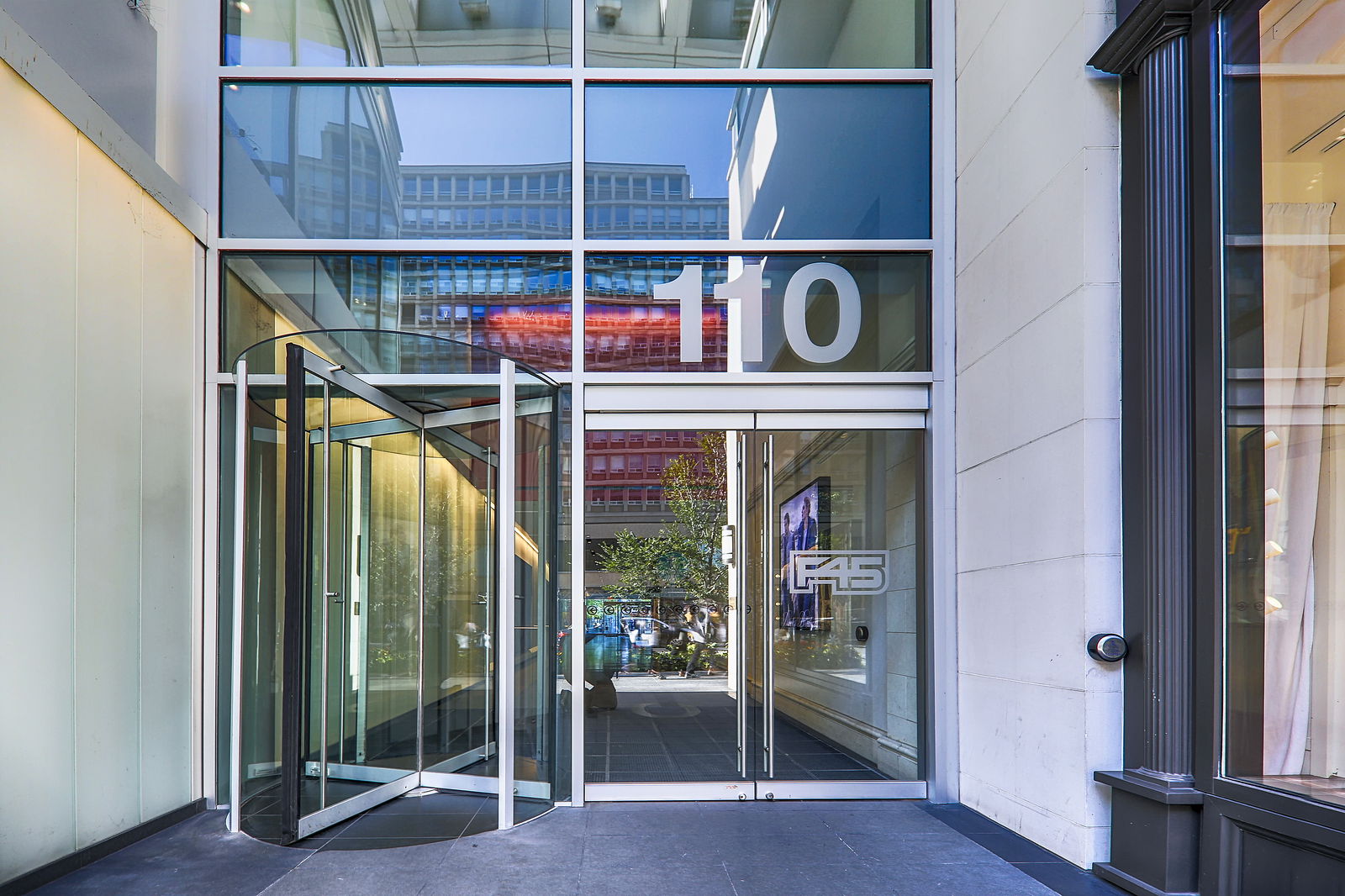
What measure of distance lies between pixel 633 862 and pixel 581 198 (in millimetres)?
3792

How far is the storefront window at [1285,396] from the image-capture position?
364cm

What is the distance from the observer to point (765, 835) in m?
5.27

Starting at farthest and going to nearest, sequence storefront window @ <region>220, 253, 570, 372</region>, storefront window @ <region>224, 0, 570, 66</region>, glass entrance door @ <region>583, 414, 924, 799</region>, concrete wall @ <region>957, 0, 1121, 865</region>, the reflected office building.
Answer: storefront window @ <region>224, 0, 570, 66</region>, storefront window @ <region>220, 253, 570, 372</region>, glass entrance door @ <region>583, 414, 924, 799</region>, concrete wall @ <region>957, 0, 1121, 865</region>, the reflected office building

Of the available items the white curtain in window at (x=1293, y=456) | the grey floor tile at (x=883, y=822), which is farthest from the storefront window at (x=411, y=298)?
the white curtain in window at (x=1293, y=456)

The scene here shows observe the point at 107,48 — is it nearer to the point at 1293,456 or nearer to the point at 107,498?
the point at 107,498

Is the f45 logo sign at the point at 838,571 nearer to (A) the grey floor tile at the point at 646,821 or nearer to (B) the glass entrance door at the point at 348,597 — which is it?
(A) the grey floor tile at the point at 646,821

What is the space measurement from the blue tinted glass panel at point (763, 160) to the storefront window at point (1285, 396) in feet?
7.73

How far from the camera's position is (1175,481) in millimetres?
4211

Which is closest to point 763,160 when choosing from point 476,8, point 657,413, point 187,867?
point 657,413

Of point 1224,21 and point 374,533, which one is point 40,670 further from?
point 1224,21

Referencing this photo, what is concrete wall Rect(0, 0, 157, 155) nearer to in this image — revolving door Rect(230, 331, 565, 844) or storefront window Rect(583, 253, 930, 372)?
revolving door Rect(230, 331, 565, 844)

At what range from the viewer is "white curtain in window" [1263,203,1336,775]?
371cm

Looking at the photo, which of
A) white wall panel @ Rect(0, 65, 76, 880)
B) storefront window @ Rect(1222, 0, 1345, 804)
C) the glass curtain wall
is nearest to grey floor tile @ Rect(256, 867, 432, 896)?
white wall panel @ Rect(0, 65, 76, 880)

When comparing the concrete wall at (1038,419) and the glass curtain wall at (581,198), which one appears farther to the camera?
the glass curtain wall at (581,198)
